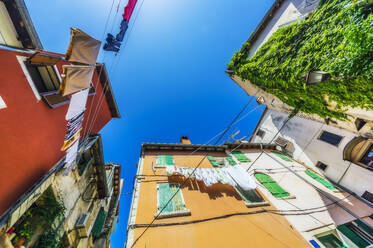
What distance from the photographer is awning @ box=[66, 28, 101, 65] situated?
4.38 metres

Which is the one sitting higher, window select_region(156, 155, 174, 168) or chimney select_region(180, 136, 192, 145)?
chimney select_region(180, 136, 192, 145)

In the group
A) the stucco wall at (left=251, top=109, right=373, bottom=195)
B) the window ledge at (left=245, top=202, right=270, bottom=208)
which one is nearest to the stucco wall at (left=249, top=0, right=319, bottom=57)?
the stucco wall at (left=251, top=109, right=373, bottom=195)

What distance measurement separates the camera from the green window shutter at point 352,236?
20.1 ft

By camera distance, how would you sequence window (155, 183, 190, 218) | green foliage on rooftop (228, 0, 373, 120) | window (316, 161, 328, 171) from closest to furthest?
1. green foliage on rooftop (228, 0, 373, 120)
2. window (155, 183, 190, 218)
3. window (316, 161, 328, 171)

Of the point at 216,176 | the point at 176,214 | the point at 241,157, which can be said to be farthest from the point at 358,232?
the point at 176,214

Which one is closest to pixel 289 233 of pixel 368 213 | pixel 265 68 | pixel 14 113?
pixel 368 213

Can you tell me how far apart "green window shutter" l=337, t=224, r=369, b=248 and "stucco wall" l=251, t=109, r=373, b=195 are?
3.62 m

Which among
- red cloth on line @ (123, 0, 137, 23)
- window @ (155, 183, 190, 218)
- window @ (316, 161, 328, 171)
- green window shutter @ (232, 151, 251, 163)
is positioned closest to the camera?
window @ (155, 183, 190, 218)

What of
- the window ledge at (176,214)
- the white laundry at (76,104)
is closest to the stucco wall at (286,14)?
the white laundry at (76,104)

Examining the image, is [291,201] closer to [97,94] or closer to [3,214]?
[3,214]

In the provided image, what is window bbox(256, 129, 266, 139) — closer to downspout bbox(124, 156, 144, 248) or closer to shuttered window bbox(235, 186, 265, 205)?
shuttered window bbox(235, 186, 265, 205)

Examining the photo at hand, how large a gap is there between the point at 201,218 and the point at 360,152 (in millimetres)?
12600

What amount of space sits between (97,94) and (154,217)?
8859mm

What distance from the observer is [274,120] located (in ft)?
47.3
